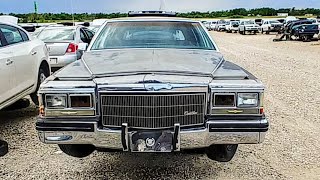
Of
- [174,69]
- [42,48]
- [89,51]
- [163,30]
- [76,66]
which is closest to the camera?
[174,69]

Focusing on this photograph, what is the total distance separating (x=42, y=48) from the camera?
7.95 meters

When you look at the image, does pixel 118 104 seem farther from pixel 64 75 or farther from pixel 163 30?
pixel 163 30

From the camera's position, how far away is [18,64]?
21.4 ft

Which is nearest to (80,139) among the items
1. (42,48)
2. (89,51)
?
(89,51)

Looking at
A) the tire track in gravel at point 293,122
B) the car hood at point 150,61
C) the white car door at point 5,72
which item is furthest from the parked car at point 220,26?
the car hood at point 150,61

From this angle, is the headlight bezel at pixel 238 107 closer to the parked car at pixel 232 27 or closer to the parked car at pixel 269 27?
the parked car at pixel 269 27

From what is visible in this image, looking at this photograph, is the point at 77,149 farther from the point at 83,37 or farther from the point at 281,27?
the point at 281,27

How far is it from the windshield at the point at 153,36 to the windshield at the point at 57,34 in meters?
6.33

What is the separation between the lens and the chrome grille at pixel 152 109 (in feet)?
12.9

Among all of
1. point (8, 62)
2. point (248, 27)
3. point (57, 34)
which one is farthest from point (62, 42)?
point (248, 27)

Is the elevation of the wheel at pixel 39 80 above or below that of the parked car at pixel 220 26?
above

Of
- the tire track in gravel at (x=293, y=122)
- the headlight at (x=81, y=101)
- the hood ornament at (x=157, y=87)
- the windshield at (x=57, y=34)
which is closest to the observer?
the hood ornament at (x=157, y=87)

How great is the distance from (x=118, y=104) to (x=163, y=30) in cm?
222

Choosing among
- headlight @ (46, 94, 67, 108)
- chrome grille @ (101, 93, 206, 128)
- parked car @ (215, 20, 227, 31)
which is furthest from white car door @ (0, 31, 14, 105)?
parked car @ (215, 20, 227, 31)
